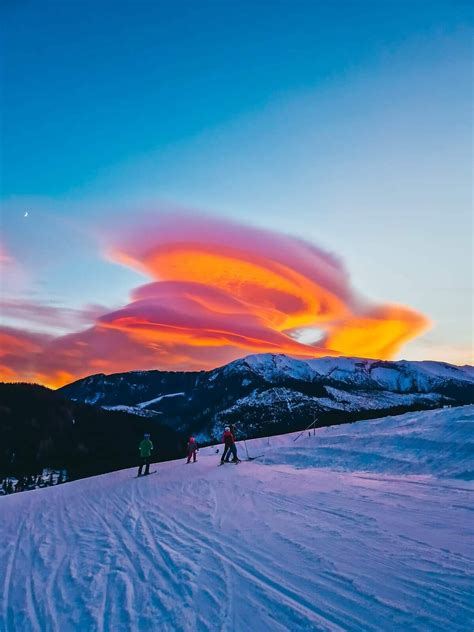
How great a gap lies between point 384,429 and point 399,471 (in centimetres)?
637

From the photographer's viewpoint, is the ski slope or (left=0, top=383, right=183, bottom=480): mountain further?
(left=0, top=383, right=183, bottom=480): mountain

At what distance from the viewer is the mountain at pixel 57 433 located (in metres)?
105

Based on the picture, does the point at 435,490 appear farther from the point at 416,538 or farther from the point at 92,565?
the point at 92,565

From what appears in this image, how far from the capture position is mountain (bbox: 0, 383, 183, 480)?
343 ft

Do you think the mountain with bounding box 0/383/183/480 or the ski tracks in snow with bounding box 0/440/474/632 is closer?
the ski tracks in snow with bounding box 0/440/474/632

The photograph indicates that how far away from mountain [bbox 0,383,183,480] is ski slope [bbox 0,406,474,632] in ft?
287

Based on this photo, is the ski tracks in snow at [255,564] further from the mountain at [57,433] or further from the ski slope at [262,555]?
the mountain at [57,433]

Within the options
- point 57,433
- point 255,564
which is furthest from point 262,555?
point 57,433

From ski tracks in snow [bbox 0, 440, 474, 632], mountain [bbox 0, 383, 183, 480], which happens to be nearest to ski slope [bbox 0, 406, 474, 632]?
ski tracks in snow [bbox 0, 440, 474, 632]

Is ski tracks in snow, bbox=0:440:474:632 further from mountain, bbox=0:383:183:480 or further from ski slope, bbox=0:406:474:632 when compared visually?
mountain, bbox=0:383:183:480

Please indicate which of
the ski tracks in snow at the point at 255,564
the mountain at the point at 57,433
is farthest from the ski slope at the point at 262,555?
the mountain at the point at 57,433

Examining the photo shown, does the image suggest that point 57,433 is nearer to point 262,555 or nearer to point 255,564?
point 262,555

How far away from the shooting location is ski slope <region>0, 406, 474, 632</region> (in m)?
5.05

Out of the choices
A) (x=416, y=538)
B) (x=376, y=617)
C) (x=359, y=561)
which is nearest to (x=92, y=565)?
(x=359, y=561)
